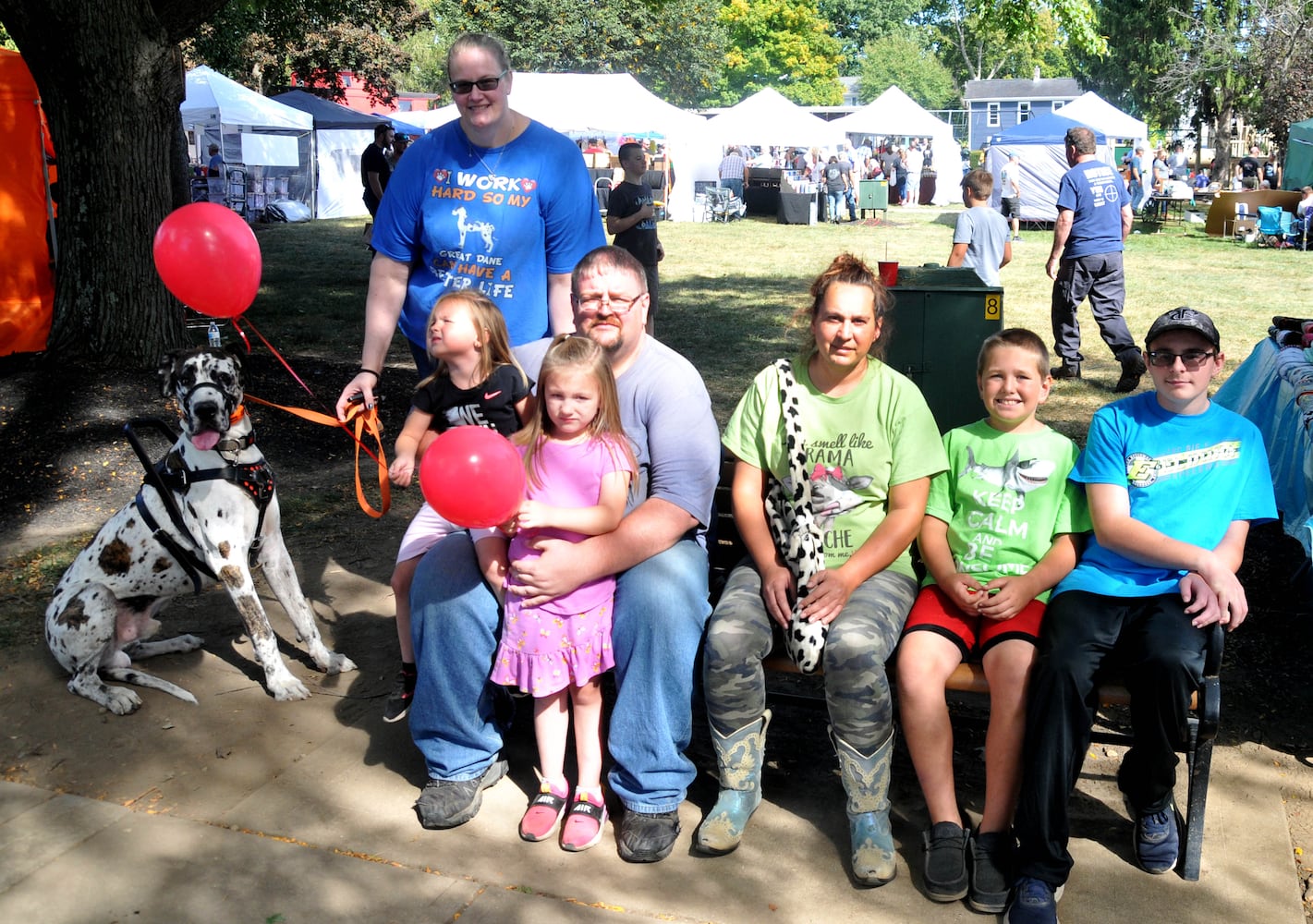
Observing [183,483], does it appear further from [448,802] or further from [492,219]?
[448,802]

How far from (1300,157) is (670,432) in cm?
3012

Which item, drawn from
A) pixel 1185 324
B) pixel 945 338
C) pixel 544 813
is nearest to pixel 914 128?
pixel 945 338

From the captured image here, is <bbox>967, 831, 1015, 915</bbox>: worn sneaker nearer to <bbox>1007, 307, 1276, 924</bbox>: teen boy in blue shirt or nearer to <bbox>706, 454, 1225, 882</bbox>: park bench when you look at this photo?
<bbox>1007, 307, 1276, 924</bbox>: teen boy in blue shirt

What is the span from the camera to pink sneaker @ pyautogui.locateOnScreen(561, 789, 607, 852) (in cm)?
326

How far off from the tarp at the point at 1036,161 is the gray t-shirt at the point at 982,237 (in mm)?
18978

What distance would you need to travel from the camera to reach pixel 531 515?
3.20m

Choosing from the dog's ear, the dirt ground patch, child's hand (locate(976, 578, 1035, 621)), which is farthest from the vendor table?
the dog's ear

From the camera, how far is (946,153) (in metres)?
39.4

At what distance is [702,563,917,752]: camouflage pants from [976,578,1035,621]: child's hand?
0.77ft

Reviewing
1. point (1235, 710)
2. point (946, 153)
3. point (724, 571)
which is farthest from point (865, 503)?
point (946, 153)

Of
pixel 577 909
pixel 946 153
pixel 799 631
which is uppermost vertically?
pixel 946 153

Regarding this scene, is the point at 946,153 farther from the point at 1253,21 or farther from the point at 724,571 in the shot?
the point at 724,571

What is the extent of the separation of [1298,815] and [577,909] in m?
2.17

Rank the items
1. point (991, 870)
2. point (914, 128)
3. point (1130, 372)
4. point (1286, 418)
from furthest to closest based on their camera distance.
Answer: point (914, 128) → point (1130, 372) → point (1286, 418) → point (991, 870)
